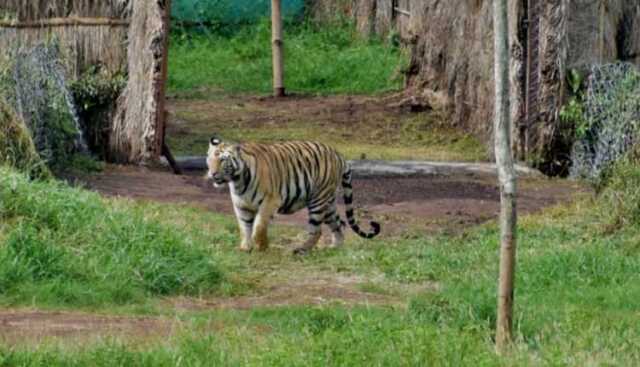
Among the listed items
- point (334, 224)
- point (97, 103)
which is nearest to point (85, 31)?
point (97, 103)

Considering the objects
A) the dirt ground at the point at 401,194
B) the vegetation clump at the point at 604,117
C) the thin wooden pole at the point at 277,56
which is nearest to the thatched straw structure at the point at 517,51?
the vegetation clump at the point at 604,117

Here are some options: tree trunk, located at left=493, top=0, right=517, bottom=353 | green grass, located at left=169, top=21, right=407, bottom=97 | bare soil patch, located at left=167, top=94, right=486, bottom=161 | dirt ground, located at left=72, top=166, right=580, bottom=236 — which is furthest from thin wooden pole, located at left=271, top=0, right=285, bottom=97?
tree trunk, located at left=493, top=0, right=517, bottom=353

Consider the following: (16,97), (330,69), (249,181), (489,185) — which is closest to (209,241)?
(249,181)

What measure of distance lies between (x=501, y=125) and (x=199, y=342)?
179 cm

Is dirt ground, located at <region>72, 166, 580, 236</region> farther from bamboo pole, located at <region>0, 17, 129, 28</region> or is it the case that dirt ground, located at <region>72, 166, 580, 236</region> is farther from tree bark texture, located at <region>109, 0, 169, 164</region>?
bamboo pole, located at <region>0, 17, 129, 28</region>

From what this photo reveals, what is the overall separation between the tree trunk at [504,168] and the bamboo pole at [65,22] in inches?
377

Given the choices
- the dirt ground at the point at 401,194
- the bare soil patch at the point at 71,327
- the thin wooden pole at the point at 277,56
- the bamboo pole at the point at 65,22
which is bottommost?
the dirt ground at the point at 401,194

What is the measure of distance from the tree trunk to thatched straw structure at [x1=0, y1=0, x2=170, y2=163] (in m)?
9.05

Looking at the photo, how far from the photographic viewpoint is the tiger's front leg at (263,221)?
488 inches

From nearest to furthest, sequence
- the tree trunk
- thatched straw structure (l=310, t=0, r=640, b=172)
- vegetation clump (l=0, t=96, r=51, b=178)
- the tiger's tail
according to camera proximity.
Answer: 1. the tree trunk
2. vegetation clump (l=0, t=96, r=51, b=178)
3. the tiger's tail
4. thatched straw structure (l=310, t=0, r=640, b=172)

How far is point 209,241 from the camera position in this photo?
12555 millimetres

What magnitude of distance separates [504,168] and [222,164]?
15.4ft

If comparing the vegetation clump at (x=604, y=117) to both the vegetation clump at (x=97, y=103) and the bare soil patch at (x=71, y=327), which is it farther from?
the bare soil patch at (x=71, y=327)

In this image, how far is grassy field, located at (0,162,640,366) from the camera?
25.5 feet
